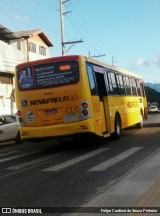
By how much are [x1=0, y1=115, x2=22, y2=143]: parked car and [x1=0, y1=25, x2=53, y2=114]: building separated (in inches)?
758

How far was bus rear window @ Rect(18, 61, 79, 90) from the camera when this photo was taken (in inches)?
605

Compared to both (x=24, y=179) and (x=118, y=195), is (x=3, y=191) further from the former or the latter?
(x=118, y=195)

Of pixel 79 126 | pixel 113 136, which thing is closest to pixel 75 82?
pixel 79 126

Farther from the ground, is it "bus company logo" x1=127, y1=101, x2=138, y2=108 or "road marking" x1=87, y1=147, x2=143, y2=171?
"bus company logo" x1=127, y1=101, x2=138, y2=108

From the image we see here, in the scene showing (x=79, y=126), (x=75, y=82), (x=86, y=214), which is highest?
(x=75, y=82)

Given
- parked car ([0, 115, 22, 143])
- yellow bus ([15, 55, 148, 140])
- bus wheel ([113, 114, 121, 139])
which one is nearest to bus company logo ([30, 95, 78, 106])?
yellow bus ([15, 55, 148, 140])

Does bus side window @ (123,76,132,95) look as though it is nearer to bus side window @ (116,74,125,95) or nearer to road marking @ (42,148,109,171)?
bus side window @ (116,74,125,95)

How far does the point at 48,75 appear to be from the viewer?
15.6 metres

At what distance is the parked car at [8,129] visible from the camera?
2083cm

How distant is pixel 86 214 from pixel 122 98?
1407 cm

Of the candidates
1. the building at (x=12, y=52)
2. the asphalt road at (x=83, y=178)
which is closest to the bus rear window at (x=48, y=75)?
the asphalt road at (x=83, y=178)

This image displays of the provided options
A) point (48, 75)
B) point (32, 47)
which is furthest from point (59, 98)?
point (32, 47)

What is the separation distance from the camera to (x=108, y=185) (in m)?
9.04

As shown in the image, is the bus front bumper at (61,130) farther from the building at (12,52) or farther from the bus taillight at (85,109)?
the building at (12,52)
